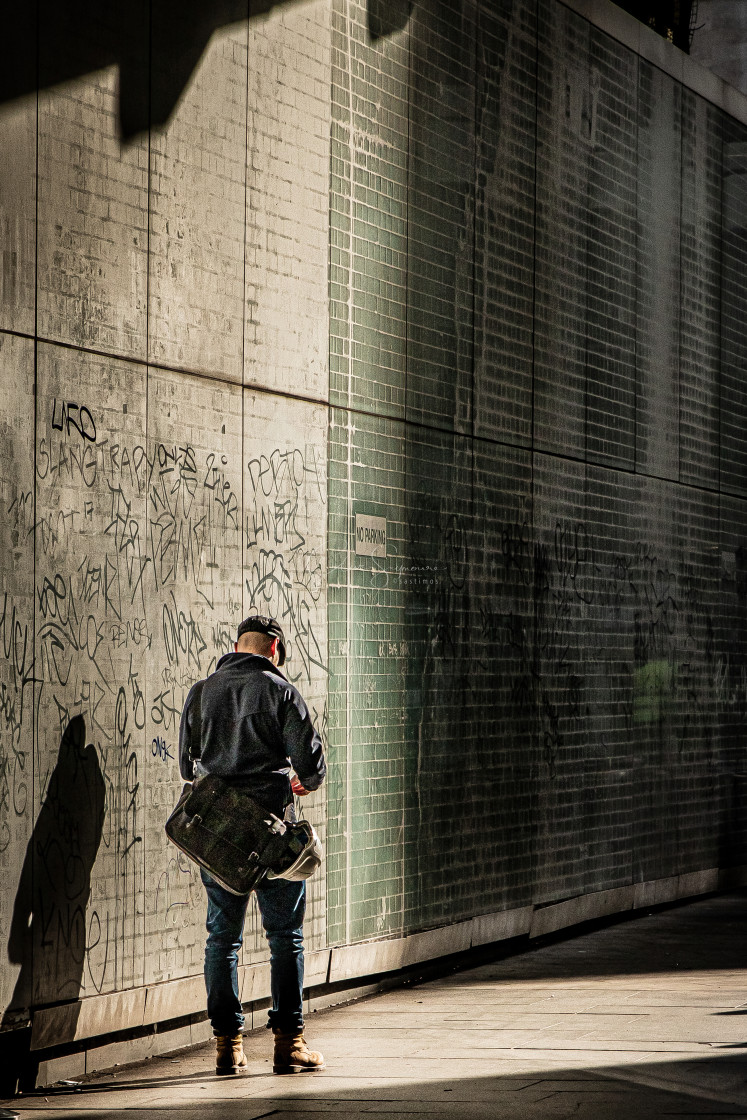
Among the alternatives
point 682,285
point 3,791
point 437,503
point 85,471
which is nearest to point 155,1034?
point 3,791

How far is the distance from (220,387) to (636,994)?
3828 millimetres

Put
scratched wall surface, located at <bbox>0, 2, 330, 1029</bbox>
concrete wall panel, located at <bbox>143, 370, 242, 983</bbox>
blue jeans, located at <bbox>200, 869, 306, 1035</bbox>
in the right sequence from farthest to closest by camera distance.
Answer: concrete wall panel, located at <bbox>143, 370, 242, 983</bbox> → blue jeans, located at <bbox>200, 869, 306, 1035</bbox> → scratched wall surface, located at <bbox>0, 2, 330, 1029</bbox>

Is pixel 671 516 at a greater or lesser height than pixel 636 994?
greater

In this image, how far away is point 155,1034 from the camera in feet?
26.0

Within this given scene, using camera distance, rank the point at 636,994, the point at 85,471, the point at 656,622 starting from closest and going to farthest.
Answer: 1. the point at 85,471
2. the point at 636,994
3. the point at 656,622

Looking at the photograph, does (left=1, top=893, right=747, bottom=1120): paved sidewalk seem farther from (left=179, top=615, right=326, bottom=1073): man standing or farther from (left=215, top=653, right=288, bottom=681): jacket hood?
(left=215, top=653, right=288, bottom=681): jacket hood

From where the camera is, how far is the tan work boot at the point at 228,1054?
7.45 metres

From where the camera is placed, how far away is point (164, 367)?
809 centimetres

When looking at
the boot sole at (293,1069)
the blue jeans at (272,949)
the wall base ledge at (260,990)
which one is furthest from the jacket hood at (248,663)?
the boot sole at (293,1069)

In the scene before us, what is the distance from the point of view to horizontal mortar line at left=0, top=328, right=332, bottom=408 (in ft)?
23.7

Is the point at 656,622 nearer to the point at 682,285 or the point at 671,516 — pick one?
the point at 671,516

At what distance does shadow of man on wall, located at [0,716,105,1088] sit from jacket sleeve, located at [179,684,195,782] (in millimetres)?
346

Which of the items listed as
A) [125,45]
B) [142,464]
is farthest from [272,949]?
[125,45]

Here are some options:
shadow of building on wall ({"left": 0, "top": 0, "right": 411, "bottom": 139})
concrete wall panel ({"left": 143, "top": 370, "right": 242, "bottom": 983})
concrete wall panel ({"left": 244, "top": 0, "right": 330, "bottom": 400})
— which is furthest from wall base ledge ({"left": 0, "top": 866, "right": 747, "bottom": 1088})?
shadow of building on wall ({"left": 0, "top": 0, "right": 411, "bottom": 139})
